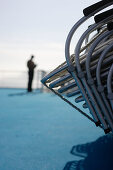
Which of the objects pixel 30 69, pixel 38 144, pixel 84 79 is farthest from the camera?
pixel 30 69

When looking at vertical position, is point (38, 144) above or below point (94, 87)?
below

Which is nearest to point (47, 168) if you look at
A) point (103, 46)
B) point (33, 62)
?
point (103, 46)

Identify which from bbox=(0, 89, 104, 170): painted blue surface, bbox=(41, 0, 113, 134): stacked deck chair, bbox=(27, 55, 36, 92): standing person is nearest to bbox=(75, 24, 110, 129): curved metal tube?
bbox=(41, 0, 113, 134): stacked deck chair

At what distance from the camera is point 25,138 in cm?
159

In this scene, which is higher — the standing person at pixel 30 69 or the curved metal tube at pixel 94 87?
the standing person at pixel 30 69

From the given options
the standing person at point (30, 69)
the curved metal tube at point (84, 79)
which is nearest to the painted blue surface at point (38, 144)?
the curved metal tube at point (84, 79)

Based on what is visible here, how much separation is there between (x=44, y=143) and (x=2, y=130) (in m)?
0.56

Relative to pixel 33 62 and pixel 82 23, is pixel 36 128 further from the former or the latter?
pixel 33 62

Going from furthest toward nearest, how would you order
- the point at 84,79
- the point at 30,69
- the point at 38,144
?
the point at 30,69
the point at 38,144
the point at 84,79

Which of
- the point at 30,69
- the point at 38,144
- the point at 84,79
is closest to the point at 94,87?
the point at 84,79

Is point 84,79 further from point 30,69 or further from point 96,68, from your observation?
point 30,69

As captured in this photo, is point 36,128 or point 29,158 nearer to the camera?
point 29,158

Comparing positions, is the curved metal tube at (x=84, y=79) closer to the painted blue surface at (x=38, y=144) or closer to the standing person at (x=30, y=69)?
the painted blue surface at (x=38, y=144)

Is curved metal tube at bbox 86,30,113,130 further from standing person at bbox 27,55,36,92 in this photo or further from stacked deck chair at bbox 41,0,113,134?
standing person at bbox 27,55,36,92
